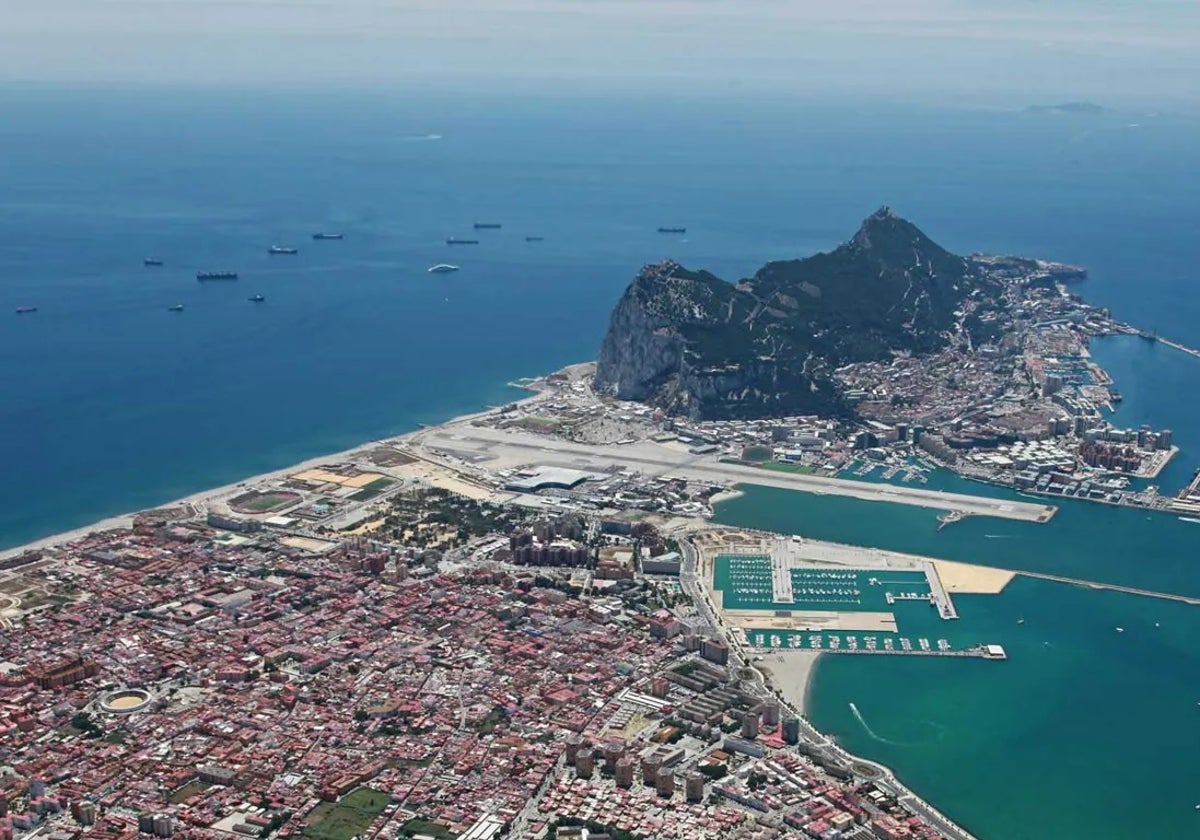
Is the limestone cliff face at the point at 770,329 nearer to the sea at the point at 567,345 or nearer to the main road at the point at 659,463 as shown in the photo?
the main road at the point at 659,463

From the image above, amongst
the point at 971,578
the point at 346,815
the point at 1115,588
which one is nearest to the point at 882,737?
the point at 971,578

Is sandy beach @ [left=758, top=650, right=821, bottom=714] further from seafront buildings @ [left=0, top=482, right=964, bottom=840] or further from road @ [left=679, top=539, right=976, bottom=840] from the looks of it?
seafront buildings @ [left=0, top=482, right=964, bottom=840]

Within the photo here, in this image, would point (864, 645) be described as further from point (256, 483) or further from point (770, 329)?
point (770, 329)

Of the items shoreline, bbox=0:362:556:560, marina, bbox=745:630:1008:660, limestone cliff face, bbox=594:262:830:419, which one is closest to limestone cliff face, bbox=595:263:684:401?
limestone cliff face, bbox=594:262:830:419

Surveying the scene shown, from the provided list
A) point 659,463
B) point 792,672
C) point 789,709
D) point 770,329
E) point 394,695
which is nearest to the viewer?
point 789,709

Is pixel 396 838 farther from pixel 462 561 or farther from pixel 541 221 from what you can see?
pixel 541 221

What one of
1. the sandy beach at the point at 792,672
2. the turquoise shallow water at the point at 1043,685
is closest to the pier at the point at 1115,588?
the turquoise shallow water at the point at 1043,685

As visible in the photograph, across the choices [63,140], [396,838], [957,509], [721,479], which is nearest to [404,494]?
[721,479]
